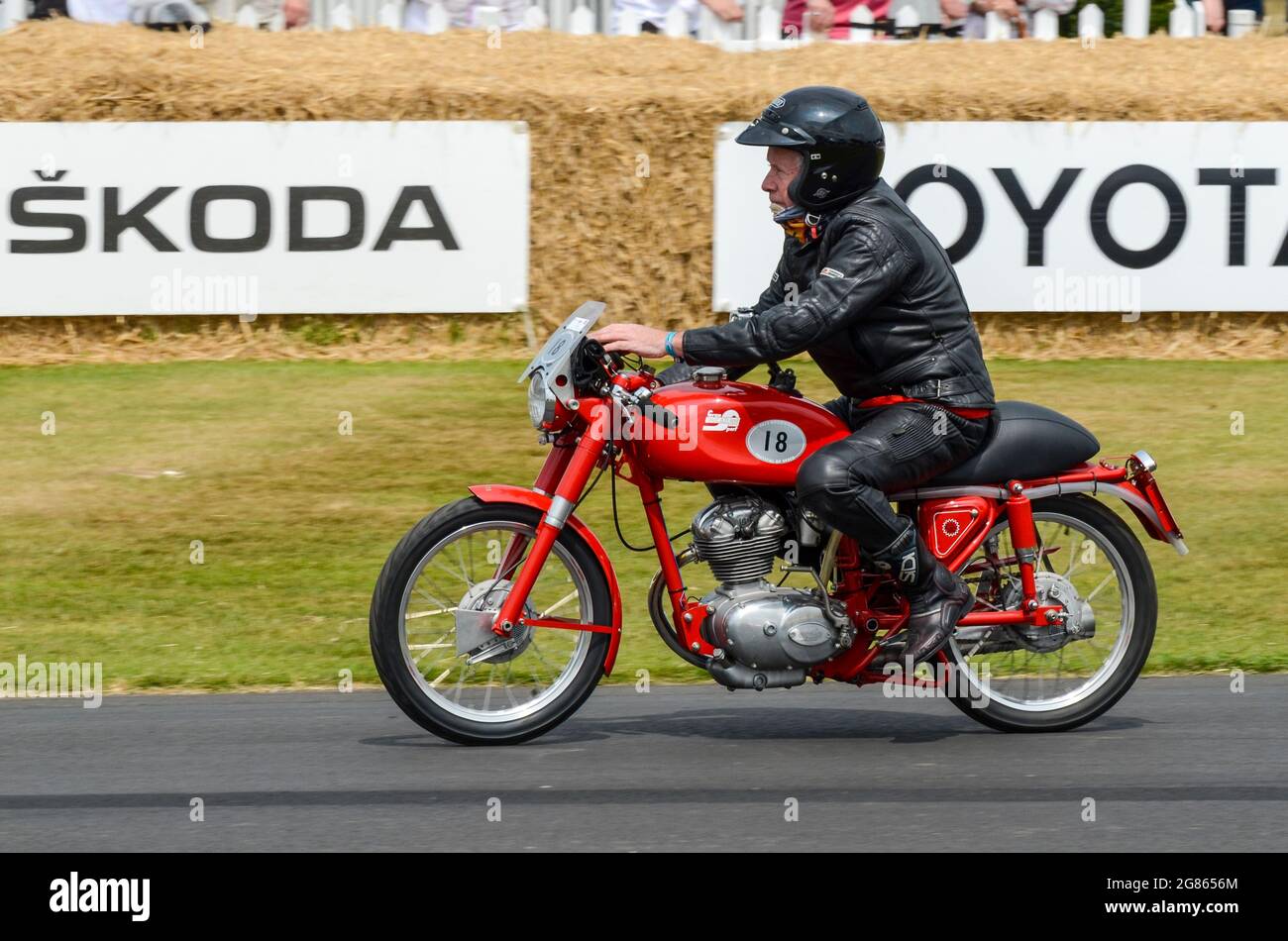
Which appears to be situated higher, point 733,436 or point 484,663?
point 733,436

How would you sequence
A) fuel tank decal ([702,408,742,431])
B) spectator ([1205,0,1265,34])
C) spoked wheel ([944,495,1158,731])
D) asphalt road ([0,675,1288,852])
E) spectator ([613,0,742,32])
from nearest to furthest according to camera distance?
asphalt road ([0,675,1288,852]) → fuel tank decal ([702,408,742,431]) → spoked wheel ([944,495,1158,731]) → spectator ([613,0,742,32]) → spectator ([1205,0,1265,34])

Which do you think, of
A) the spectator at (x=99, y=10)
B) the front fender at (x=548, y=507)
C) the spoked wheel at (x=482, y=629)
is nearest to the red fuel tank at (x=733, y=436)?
the front fender at (x=548, y=507)

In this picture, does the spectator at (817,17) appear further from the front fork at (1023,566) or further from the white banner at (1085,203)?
the front fork at (1023,566)

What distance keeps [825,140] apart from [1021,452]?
3.75 feet

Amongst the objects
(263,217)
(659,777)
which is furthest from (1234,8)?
(659,777)

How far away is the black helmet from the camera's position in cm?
600

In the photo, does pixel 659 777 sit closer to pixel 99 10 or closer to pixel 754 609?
pixel 754 609

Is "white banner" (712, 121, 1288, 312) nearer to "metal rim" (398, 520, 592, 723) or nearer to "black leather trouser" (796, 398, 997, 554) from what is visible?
"black leather trouser" (796, 398, 997, 554)

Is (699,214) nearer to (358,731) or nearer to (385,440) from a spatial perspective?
(385,440)

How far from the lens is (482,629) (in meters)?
6.03

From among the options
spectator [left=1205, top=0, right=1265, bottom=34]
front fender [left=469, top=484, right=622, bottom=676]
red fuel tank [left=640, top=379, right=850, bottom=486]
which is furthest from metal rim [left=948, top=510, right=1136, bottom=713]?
spectator [left=1205, top=0, right=1265, bottom=34]

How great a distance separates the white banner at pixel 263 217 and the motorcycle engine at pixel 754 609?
6.83 m

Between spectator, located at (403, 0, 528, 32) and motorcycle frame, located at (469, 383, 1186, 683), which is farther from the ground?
spectator, located at (403, 0, 528, 32)

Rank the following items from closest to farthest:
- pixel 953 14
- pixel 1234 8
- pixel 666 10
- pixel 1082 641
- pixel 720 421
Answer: pixel 720 421
pixel 1082 641
pixel 666 10
pixel 953 14
pixel 1234 8
